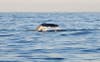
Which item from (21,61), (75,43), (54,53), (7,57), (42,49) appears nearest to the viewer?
(21,61)

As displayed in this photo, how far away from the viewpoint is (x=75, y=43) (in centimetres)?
4838

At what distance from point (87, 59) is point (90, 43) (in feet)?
47.3

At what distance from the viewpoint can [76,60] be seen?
3438 centimetres

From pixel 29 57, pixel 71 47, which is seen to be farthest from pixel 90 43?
pixel 29 57

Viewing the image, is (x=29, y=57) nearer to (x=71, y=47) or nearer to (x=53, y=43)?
(x=71, y=47)

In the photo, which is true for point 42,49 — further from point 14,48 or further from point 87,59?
point 87,59

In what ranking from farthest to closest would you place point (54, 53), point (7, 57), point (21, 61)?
point (54, 53)
point (7, 57)
point (21, 61)

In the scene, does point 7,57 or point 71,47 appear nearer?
point 7,57

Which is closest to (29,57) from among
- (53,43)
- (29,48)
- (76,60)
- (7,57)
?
(7,57)

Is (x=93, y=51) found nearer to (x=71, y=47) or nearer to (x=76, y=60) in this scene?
(x=71, y=47)

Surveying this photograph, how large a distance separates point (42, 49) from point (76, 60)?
27.6 ft

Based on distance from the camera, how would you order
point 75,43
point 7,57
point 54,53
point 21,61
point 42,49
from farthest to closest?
point 75,43 → point 42,49 → point 54,53 → point 7,57 → point 21,61

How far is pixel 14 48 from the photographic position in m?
43.3

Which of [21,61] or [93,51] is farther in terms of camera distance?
[93,51]
